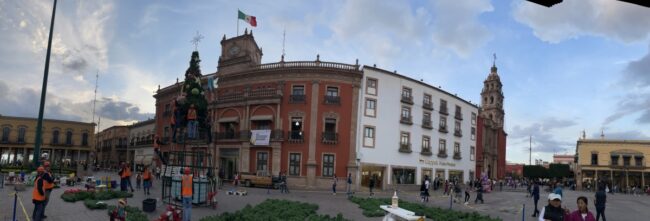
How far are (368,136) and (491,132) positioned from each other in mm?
36812

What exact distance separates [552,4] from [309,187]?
3649cm

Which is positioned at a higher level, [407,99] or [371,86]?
[371,86]

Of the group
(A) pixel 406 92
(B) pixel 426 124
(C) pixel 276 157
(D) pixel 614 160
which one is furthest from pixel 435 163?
(D) pixel 614 160

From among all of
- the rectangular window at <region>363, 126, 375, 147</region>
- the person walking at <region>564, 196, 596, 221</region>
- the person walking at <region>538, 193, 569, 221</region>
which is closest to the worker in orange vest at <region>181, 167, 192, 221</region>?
the person walking at <region>538, 193, 569, 221</region>

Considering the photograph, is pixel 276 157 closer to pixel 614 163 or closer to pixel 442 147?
pixel 442 147

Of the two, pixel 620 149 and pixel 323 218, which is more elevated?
pixel 620 149

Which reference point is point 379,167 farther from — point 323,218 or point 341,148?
point 323,218

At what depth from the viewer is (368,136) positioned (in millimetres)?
41094

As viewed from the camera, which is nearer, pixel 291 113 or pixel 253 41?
pixel 291 113

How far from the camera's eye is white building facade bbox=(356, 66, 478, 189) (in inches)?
1624

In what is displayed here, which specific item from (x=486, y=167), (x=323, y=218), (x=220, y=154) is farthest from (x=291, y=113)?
(x=486, y=167)

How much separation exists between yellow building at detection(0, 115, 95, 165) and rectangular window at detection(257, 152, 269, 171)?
144 feet

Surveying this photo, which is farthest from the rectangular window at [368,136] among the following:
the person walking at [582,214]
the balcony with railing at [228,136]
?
the person walking at [582,214]

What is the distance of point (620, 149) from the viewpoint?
6938cm
